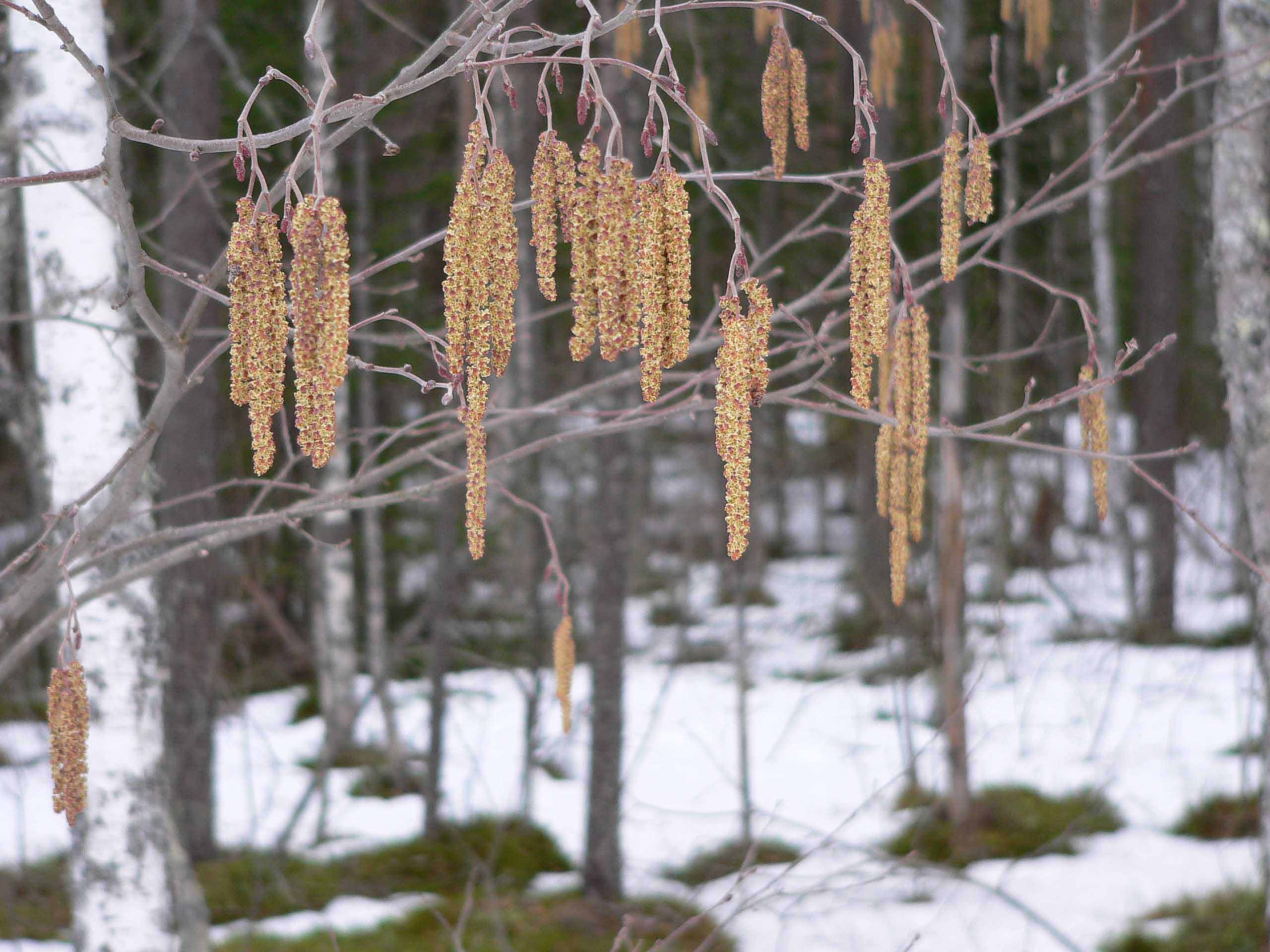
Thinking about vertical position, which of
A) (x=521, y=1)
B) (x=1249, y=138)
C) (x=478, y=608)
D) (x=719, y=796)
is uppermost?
(x=1249, y=138)

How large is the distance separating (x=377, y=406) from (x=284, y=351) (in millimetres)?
9430

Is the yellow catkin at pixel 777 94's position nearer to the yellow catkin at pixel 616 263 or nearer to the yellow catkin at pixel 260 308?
the yellow catkin at pixel 616 263

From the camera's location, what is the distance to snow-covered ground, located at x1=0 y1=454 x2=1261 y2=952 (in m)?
5.82

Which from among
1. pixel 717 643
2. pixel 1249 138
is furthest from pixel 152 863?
pixel 717 643

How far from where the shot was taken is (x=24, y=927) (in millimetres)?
5797

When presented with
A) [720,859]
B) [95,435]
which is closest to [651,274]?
[95,435]

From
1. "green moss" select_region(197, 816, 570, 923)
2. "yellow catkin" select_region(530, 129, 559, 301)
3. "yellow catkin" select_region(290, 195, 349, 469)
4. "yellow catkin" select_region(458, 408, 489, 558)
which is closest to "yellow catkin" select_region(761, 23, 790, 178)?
"yellow catkin" select_region(530, 129, 559, 301)

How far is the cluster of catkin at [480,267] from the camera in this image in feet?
4.58

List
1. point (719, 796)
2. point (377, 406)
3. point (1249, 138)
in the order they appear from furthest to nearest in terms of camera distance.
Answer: point (377, 406) < point (719, 796) < point (1249, 138)

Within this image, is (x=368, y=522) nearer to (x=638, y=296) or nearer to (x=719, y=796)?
(x=719, y=796)

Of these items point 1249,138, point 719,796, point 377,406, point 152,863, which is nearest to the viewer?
point 152,863

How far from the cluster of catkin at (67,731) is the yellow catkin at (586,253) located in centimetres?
119

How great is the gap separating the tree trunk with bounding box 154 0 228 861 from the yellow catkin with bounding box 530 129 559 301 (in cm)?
482

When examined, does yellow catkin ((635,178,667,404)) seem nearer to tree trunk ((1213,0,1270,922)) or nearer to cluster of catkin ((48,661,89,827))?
cluster of catkin ((48,661,89,827))
